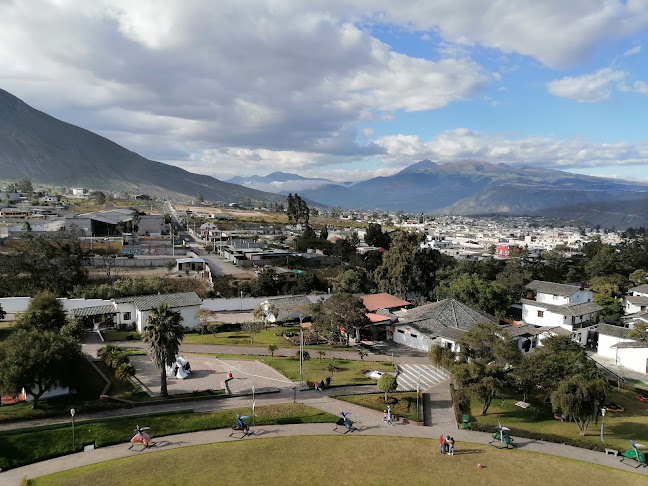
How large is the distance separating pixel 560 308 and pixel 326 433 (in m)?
38.3

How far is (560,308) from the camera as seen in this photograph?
168ft

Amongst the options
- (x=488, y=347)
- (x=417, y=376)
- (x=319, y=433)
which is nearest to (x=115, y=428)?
(x=319, y=433)

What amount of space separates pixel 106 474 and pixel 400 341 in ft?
101

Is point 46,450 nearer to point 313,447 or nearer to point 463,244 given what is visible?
point 313,447

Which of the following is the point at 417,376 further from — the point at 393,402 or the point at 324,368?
the point at 324,368

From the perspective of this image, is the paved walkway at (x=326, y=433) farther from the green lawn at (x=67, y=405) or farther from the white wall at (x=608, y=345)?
the white wall at (x=608, y=345)

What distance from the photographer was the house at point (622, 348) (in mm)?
40531

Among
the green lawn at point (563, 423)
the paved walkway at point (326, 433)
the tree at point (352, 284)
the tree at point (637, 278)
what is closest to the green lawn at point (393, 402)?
the paved walkway at point (326, 433)

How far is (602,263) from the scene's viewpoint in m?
74.5

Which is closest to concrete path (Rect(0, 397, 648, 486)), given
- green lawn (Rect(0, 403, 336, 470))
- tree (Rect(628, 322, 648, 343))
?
green lawn (Rect(0, 403, 336, 470))

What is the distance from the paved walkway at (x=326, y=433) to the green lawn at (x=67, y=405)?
12.6 ft

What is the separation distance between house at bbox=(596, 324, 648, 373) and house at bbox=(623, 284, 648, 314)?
18.0m

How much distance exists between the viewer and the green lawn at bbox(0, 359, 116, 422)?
2411 cm

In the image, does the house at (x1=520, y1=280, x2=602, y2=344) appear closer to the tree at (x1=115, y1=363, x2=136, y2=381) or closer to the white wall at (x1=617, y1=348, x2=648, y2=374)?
the white wall at (x1=617, y1=348, x2=648, y2=374)
